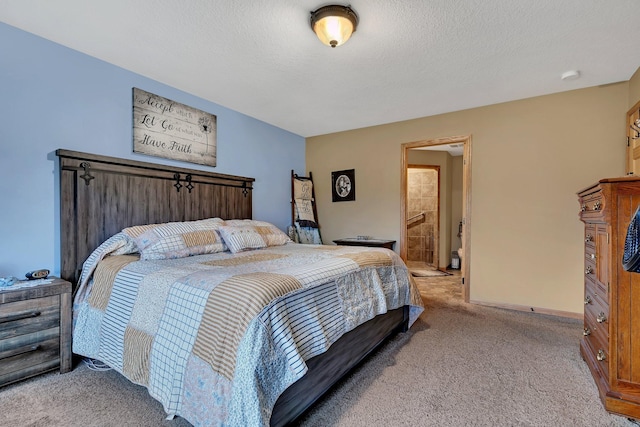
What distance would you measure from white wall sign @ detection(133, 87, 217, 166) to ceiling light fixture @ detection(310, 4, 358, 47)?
1817 millimetres

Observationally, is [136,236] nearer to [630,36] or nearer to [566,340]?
[566,340]

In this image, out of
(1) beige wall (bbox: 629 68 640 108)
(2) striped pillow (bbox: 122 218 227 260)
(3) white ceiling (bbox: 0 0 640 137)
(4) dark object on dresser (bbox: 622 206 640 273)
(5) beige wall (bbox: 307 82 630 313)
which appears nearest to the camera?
(4) dark object on dresser (bbox: 622 206 640 273)

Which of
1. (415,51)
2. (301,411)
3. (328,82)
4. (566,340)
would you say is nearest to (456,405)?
(301,411)

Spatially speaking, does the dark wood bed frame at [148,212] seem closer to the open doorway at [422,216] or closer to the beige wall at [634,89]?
the beige wall at [634,89]

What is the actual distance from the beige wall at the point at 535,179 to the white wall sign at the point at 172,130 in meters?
2.58

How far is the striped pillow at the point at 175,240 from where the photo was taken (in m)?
2.32

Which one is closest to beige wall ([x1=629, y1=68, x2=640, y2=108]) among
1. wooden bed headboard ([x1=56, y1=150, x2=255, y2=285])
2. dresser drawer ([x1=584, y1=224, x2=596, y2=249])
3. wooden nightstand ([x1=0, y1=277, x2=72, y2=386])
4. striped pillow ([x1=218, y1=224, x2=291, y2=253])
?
dresser drawer ([x1=584, y1=224, x2=596, y2=249])

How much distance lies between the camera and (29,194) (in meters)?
2.21

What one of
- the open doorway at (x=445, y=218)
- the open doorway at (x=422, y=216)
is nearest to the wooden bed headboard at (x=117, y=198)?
the open doorway at (x=445, y=218)

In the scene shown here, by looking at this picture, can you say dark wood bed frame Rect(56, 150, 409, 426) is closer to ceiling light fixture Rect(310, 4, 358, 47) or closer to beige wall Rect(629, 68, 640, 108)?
ceiling light fixture Rect(310, 4, 358, 47)

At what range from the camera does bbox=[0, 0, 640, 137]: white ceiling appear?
1.91 meters

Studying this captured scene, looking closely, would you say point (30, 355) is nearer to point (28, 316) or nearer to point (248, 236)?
point (28, 316)

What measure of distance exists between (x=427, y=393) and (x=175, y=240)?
209 centimetres

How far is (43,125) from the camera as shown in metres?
2.29
